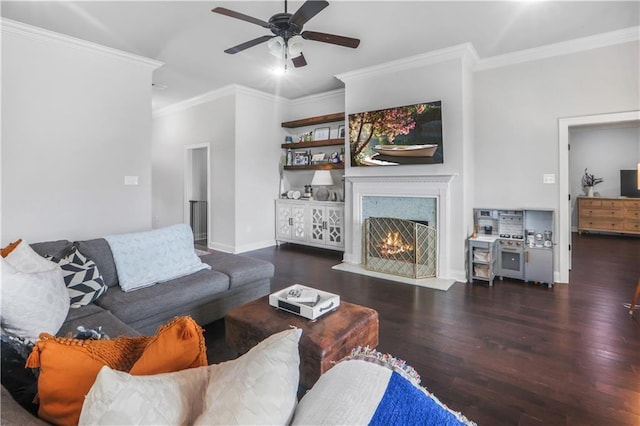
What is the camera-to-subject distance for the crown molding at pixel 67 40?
10.6 ft

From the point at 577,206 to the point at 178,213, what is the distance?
8801 millimetres

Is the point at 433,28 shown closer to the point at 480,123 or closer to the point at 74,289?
the point at 480,123

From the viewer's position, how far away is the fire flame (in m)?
4.22

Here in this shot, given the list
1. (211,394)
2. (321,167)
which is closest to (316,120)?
(321,167)

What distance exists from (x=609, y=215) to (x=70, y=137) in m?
9.50

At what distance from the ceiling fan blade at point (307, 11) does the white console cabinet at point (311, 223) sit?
328 centimetres

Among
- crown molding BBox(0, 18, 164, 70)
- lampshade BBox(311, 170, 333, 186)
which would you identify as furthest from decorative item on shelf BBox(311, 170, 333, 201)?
crown molding BBox(0, 18, 164, 70)

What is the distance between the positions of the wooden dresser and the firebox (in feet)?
17.3

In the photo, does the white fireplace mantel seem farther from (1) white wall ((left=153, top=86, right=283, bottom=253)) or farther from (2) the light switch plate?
(2) the light switch plate

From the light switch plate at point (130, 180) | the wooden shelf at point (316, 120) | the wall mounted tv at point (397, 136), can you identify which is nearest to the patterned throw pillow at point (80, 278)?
the light switch plate at point (130, 180)

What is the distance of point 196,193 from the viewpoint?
6828 mm

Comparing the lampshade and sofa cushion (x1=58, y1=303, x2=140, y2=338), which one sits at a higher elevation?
the lampshade

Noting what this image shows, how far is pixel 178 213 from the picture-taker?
22.3 feet

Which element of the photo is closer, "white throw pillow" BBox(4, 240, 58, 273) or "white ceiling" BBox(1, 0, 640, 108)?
"white throw pillow" BBox(4, 240, 58, 273)
